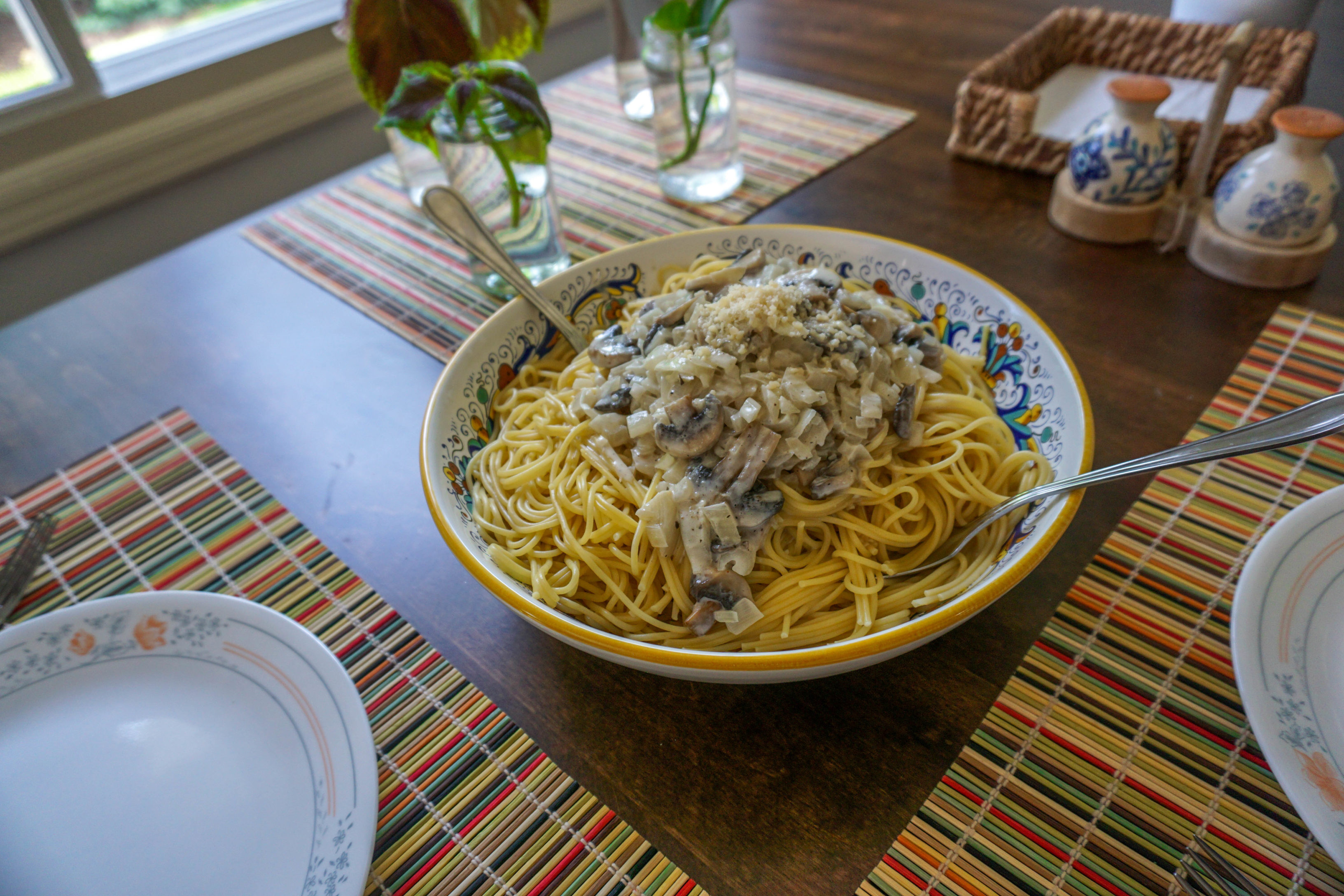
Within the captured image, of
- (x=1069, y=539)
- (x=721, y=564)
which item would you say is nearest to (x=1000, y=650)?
(x=1069, y=539)

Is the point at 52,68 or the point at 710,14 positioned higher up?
the point at 710,14

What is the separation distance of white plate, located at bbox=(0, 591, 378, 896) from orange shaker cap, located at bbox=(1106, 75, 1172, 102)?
6.27ft

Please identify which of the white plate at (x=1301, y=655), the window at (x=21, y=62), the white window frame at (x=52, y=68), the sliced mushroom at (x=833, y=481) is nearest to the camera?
the white plate at (x=1301, y=655)

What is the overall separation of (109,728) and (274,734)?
0.82ft

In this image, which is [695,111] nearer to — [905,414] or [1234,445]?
[905,414]

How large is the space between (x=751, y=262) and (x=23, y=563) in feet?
4.61

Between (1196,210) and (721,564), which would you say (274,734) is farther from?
(1196,210)

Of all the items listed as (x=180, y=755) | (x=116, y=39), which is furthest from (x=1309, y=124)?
(x=116, y=39)

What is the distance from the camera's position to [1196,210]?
1782mm

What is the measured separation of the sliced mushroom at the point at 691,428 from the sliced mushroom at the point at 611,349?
0.61ft

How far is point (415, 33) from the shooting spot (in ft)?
5.36

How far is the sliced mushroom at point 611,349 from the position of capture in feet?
4.34

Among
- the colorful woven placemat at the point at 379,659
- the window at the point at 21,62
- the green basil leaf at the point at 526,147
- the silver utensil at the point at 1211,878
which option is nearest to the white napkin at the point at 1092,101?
the green basil leaf at the point at 526,147

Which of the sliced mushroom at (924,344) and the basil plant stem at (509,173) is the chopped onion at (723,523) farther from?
the basil plant stem at (509,173)
